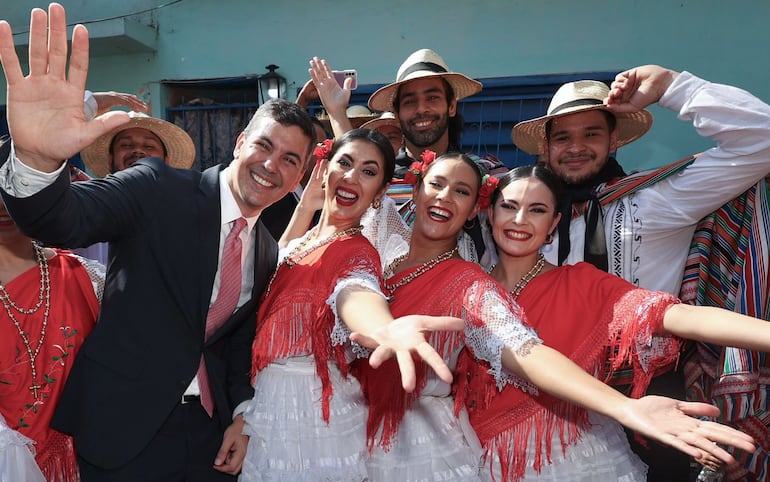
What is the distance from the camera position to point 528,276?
2.39 meters

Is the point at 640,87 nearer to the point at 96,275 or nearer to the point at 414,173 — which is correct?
the point at 414,173

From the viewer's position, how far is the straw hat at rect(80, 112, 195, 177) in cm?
365

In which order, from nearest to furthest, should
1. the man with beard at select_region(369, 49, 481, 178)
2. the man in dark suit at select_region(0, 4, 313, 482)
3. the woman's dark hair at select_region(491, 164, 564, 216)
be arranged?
the man in dark suit at select_region(0, 4, 313, 482) < the woman's dark hair at select_region(491, 164, 564, 216) < the man with beard at select_region(369, 49, 481, 178)

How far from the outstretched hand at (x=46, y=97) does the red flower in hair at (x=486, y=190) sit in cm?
152

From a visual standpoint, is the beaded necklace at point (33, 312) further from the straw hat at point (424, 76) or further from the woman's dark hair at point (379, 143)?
the straw hat at point (424, 76)

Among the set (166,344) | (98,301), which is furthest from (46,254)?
(166,344)

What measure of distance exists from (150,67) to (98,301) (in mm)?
5913

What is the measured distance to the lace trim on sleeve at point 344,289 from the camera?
1916 millimetres

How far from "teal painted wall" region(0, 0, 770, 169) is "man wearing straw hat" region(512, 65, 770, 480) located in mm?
3485

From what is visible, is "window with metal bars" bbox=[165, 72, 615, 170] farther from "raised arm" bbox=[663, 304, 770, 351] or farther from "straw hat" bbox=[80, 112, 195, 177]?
"raised arm" bbox=[663, 304, 770, 351]

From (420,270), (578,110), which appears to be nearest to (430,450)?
(420,270)

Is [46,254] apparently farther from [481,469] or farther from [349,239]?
[481,469]

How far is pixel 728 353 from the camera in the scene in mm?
2441

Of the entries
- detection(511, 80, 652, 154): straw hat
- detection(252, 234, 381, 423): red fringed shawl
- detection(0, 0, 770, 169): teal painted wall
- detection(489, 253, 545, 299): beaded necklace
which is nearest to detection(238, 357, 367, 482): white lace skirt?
detection(252, 234, 381, 423): red fringed shawl
